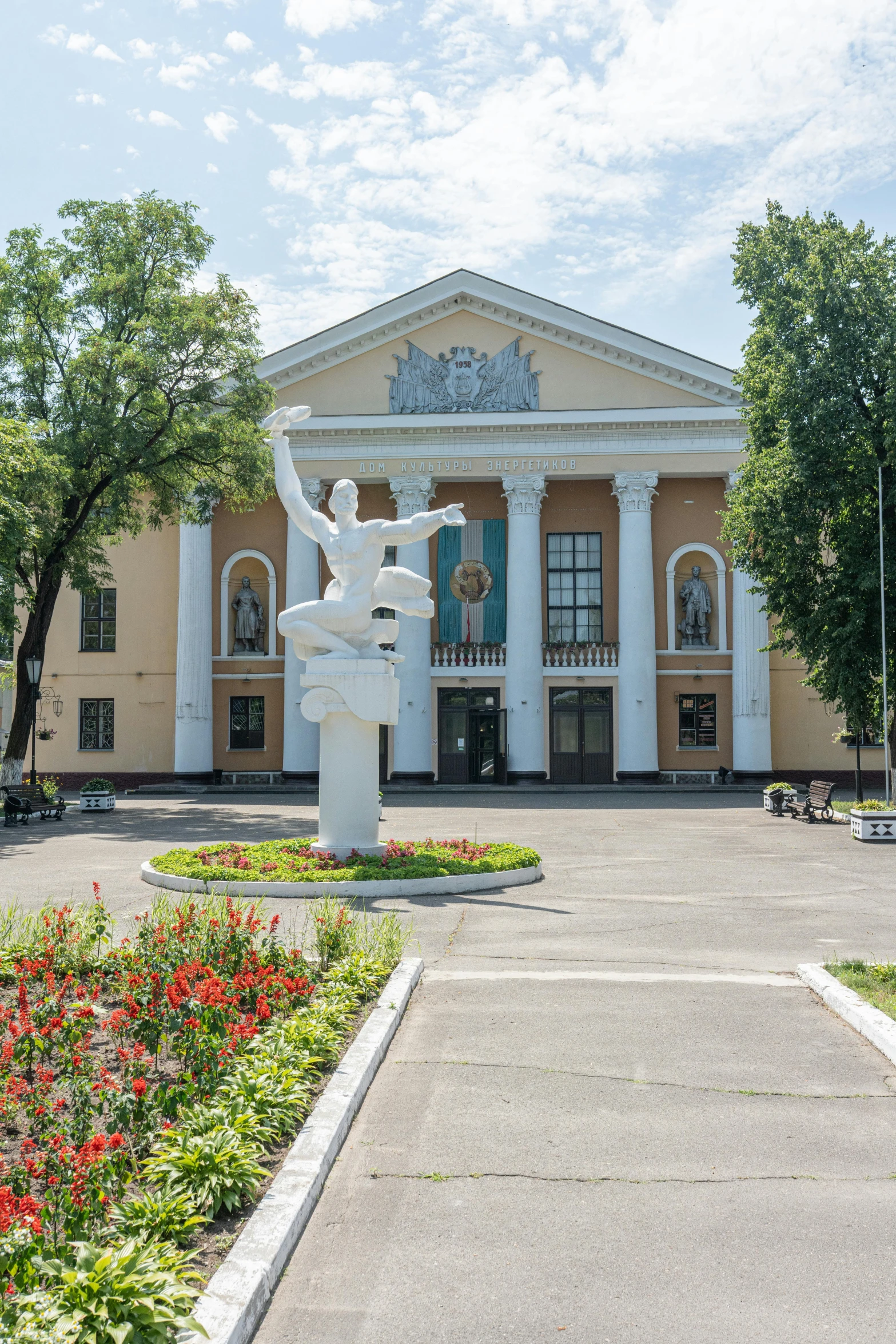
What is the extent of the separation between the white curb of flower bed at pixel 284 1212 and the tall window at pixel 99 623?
34781 mm

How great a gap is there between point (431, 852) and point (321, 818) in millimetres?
1455

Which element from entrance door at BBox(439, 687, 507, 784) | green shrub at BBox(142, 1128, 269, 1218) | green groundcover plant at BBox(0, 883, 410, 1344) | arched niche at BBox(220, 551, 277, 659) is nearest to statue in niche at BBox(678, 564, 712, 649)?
entrance door at BBox(439, 687, 507, 784)

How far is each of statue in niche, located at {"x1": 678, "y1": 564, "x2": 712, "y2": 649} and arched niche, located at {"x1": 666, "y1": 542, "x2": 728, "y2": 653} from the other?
157 mm

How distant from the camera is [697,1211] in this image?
4129 mm

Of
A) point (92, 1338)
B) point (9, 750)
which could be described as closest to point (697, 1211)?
point (92, 1338)

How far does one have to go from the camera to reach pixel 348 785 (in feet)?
43.2

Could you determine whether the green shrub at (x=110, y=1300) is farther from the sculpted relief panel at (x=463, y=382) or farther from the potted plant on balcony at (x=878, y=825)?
the sculpted relief panel at (x=463, y=382)

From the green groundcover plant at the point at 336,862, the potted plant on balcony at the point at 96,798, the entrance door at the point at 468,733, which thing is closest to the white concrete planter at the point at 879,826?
the green groundcover plant at the point at 336,862

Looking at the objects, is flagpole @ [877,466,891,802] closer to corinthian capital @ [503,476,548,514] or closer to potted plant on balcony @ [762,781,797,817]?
potted plant on balcony @ [762,781,797,817]

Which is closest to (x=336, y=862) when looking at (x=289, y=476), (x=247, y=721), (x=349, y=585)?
(x=349, y=585)

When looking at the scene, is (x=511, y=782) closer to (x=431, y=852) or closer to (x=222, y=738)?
(x=222, y=738)

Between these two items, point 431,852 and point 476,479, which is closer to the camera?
point 431,852

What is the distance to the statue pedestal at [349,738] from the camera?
12852mm

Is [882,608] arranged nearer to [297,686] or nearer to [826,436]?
[826,436]
